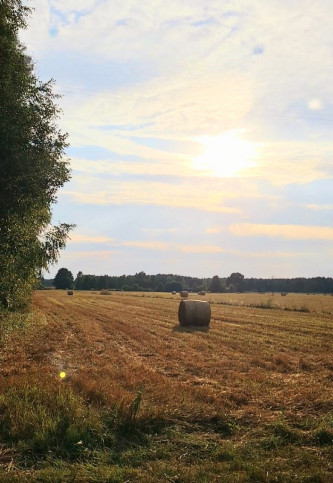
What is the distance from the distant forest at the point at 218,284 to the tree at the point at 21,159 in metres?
108

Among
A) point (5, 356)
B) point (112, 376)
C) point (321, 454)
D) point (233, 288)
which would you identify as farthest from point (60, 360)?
point (233, 288)

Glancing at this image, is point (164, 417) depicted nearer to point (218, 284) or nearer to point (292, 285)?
point (218, 284)

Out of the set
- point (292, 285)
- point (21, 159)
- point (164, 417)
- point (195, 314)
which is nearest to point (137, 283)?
point (292, 285)

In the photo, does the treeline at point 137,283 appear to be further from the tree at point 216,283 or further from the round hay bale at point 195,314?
the round hay bale at point 195,314

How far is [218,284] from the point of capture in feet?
432

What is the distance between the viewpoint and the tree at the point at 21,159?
12242mm

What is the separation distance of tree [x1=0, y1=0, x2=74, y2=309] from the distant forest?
108120mm

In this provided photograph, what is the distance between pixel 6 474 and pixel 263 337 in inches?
613

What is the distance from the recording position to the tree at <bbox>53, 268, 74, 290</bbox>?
117938 mm

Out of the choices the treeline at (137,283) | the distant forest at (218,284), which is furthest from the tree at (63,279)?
the treeline at (137,283)

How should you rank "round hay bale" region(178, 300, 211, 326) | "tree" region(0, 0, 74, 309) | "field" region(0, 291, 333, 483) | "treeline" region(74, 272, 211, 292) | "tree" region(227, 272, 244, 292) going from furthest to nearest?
"tree" region(227, 272, 244, 292) → "treeline" region(74, 272, 211, 292) → "round hay bale" region(178, 300, 211, 326) → "tree" region(0, 0, 74, 309) → "field" region(0, 291, 333, 483)

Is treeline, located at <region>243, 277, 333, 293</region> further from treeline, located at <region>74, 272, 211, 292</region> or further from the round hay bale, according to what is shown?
the round hay bale

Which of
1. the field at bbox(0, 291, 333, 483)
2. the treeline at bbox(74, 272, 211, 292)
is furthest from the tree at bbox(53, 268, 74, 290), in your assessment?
the field at bbox(0, 291, 333, 483)

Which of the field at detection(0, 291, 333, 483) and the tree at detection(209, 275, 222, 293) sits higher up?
the tree at detection(209, 275, 222, 293)
